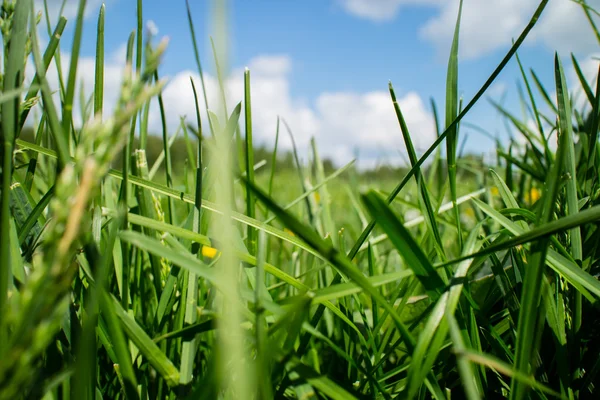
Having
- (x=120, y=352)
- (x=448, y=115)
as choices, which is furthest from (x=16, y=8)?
(x=448, y=115)

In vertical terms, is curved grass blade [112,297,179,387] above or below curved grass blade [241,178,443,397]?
below

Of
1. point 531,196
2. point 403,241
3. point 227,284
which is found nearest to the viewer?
point 227,284

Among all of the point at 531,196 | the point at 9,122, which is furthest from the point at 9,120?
the point at 531,196

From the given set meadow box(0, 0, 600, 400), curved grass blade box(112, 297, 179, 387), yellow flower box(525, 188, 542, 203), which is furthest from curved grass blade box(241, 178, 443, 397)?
yellow flower box(525, 188, 542, 203)

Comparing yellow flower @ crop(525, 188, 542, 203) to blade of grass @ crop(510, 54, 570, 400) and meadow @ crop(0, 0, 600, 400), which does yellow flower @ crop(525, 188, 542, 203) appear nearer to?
meadow @ crop(0, 0, 600, 400)

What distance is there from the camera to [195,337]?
15.4 inches

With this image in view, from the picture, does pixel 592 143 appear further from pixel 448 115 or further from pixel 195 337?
pixel 195 337

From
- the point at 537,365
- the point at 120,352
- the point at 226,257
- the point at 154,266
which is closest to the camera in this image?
the point at 226,257

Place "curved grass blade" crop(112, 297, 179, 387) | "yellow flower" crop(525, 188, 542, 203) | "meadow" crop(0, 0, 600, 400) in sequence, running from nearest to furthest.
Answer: "meadow" crop(0, 0, 600, 400), "curved grass blade" crop(112, 297, 179, 387), "yellow flower" crop(525, 188, 542, 203)

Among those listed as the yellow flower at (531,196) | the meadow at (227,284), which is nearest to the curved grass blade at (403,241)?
the meadow at (227,284)

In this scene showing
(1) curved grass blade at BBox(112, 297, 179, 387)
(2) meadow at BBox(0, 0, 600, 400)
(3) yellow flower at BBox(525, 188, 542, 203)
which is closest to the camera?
(2) meadow at BBox(0, 0, 600, 400)

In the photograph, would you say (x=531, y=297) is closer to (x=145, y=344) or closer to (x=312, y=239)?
(x=312, y=239)

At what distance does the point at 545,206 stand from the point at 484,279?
0.88 ft

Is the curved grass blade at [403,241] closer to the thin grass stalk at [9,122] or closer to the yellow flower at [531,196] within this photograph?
the thin grass stalk at [9,122]
